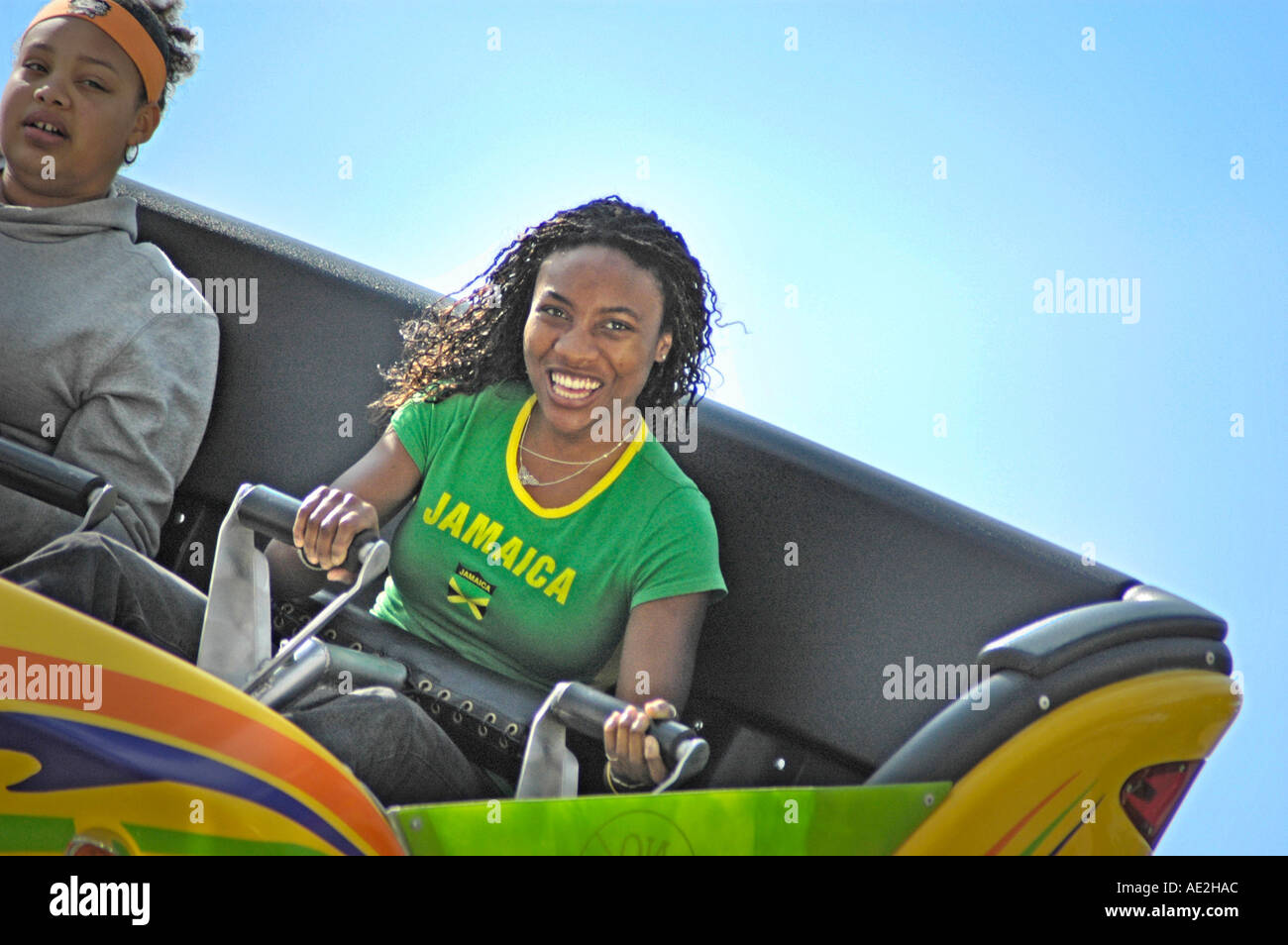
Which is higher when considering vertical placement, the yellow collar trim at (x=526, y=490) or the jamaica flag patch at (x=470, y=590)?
the yellow collar trim at (x=526, y=490)

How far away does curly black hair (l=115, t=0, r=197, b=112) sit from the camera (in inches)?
80.5

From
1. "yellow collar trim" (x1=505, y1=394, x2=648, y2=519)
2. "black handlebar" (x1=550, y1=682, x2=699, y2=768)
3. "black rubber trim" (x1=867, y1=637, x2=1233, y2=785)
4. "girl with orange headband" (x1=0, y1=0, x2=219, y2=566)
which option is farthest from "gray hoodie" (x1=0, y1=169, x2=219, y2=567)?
"black rubber trim" (x1=867, y1=637, x2=1233, y2=785)

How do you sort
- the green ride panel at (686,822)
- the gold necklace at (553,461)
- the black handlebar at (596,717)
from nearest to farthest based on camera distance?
the green ride panel at (686,822) < the black handlebar at (596,717) < the gold necklace at (553,461)

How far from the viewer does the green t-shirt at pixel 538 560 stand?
188 cm

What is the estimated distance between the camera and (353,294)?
2432mm

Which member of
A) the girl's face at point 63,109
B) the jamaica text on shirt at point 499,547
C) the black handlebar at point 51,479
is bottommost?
the jamaica text on shirt at point 499,547

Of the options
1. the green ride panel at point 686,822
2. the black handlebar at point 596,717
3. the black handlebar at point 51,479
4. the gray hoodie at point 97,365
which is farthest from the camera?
the gray hoodie at point 97,365

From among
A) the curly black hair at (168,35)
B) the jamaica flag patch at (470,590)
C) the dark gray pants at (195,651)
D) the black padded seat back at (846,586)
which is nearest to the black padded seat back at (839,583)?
the black padded seat back at (846,586)

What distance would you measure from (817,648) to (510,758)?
552 millimetres

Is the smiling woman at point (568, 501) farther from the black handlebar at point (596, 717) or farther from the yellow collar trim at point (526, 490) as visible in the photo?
the black handlebar at point (596, 717)

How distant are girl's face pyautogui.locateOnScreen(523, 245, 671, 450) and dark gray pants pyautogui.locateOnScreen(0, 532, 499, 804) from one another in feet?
1.72

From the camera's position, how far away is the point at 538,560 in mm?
1899

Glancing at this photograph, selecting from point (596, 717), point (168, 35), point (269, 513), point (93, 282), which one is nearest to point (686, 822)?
point (596, 717)
